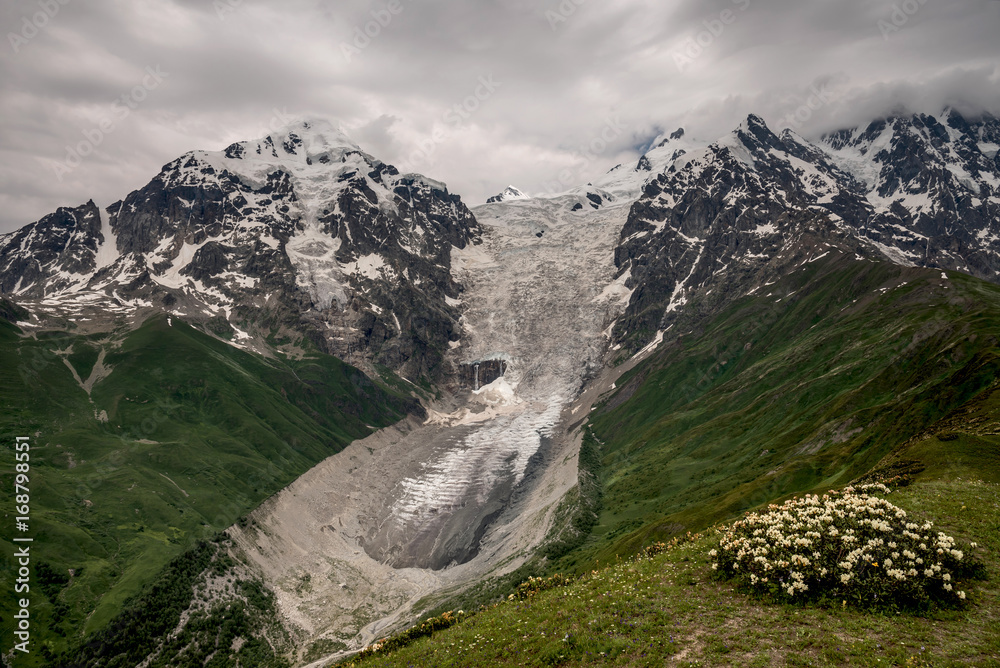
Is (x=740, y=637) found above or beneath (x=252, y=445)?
beneath

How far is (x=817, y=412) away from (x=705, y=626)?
111 meters

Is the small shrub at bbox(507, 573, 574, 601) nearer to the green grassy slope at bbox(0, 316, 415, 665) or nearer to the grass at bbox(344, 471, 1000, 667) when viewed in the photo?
the grass at bbox(344, 471, 1000, 667)

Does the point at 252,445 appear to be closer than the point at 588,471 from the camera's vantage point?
No

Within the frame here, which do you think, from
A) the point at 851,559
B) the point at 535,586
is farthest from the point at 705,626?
the point at 535,586

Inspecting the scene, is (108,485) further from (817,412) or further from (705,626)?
(817,412)

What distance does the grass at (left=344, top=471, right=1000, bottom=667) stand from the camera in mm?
20906

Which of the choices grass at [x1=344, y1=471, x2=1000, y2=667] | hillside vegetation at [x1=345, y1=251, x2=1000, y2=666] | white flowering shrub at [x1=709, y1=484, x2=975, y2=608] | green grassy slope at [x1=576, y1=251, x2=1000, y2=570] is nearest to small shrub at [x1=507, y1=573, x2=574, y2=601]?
grass at [x1=344, y1=471, x2=1000, y2=667]

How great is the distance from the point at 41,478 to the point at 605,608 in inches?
5942

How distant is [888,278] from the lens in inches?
7608

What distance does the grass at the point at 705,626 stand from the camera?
20.9 meters

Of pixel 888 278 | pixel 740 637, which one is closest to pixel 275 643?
pixel 740 637

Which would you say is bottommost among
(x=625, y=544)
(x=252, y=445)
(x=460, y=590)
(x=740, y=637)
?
(x=460, y=590)

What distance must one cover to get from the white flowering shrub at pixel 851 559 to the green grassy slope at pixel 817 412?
24.9 meters

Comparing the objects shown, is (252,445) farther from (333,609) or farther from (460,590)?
(460,590)
